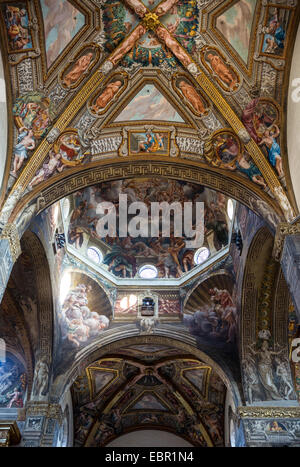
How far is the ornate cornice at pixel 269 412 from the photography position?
14.2 m

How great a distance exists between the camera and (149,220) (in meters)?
20.1

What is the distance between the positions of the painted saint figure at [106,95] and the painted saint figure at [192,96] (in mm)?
1638

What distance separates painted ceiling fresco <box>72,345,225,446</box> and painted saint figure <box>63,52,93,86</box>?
1135cm

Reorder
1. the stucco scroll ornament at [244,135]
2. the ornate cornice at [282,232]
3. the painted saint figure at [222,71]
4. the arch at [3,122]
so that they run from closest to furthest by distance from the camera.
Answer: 1. the ornate cornice at [282,232]
2. the arch at [3,122]
3. the painted saint figure at [222,71]
4. the stucco scroll ornament at [244,135]

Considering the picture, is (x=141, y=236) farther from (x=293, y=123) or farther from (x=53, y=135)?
(x=293, y=123)

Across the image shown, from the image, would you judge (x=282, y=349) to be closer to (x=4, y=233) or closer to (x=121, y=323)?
(x=121, y=323)

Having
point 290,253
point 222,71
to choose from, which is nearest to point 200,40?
point 222,71

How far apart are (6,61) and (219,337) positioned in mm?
11368

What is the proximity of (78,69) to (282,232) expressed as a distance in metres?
6.34

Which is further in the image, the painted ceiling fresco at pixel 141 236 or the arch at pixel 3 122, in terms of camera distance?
the painted ceiling fresco at pixel 141 236

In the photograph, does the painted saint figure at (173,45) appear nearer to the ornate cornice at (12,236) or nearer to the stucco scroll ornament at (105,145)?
the stucco scroll ornament at (105,145)

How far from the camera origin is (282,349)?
614 inches

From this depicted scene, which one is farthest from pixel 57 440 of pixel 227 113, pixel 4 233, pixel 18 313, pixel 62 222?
pixel 227 113

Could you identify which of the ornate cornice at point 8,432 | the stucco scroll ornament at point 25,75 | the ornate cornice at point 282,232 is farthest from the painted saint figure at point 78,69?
the ornate cornice at point 8,432
